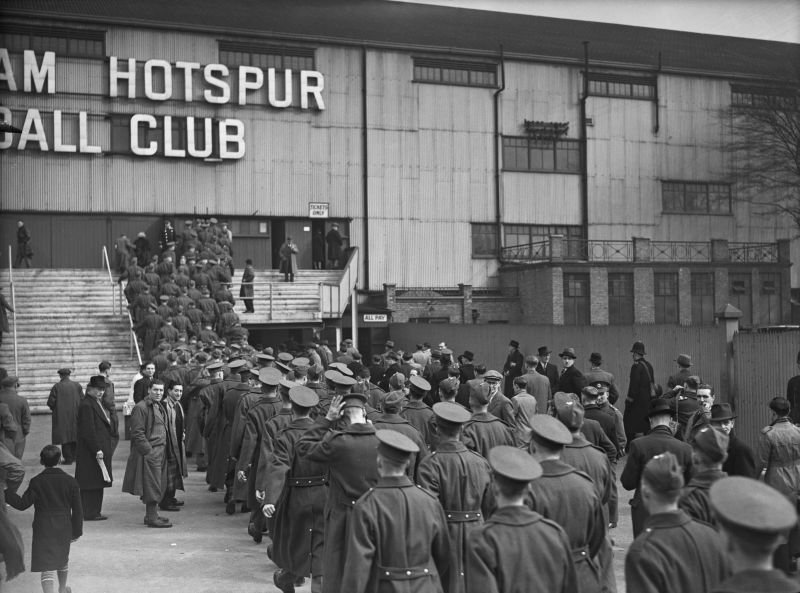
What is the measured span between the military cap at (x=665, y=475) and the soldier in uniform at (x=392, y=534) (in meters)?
1.50

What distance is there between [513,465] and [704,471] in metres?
1.51

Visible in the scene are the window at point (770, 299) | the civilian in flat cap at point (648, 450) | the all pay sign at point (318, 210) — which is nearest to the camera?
the civilian in flat cap at point (648, 450)

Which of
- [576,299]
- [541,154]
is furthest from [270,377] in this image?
[541,154]

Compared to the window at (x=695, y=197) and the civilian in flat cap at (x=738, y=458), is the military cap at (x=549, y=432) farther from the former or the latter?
the window at (x=695, y=197)

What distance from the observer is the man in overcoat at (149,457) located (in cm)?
1208

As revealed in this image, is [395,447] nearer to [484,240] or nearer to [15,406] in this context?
[15,406]

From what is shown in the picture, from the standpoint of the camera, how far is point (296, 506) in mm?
8336

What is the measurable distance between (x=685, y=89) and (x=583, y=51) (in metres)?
5.09

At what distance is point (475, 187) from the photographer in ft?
128

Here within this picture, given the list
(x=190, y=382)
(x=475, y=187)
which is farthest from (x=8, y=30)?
(x=190, y=382)

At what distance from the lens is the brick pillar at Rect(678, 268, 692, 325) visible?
38.2m

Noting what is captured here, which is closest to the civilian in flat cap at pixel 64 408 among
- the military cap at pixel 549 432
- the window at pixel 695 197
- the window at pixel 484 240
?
the military cap at pixel 549 432

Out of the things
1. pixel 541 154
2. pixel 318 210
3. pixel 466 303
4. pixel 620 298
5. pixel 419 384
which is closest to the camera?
pixel 419 384

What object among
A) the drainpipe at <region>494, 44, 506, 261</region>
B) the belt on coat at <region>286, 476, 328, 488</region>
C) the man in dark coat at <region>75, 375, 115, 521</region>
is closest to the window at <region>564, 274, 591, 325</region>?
the drainpipe at <region>494, 44, 506, 261</region>
